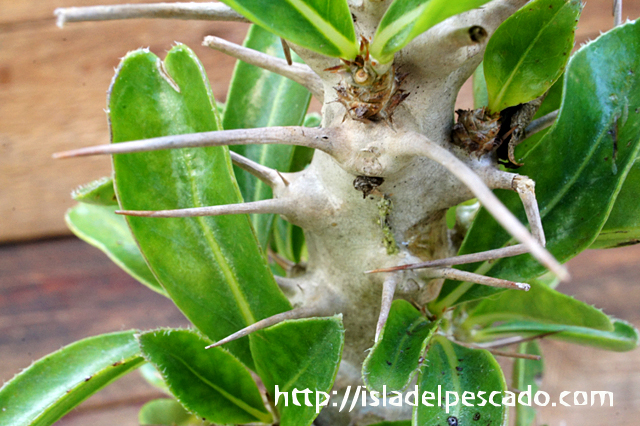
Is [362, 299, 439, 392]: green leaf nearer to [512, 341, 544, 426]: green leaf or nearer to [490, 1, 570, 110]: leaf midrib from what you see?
[490, 1, 570, 110]: leaf midrib

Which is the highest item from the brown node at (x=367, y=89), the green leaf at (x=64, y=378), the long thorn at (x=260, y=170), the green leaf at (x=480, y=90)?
the green leaf at (x=480, y=90)

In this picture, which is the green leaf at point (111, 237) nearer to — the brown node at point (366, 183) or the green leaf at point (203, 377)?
the green leaf at point (203, 377)

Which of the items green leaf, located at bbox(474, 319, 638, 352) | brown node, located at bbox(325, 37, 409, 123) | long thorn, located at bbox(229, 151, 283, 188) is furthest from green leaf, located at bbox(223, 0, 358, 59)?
green leaf, located at bbox(474, 319, 638, 352)

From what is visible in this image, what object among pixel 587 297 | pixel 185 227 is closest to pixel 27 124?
pixel 185 227

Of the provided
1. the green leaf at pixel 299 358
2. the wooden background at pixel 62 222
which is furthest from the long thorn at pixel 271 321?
the wooden background at pixel 62 222

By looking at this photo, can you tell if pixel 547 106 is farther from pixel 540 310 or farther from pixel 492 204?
pixel 492 204
